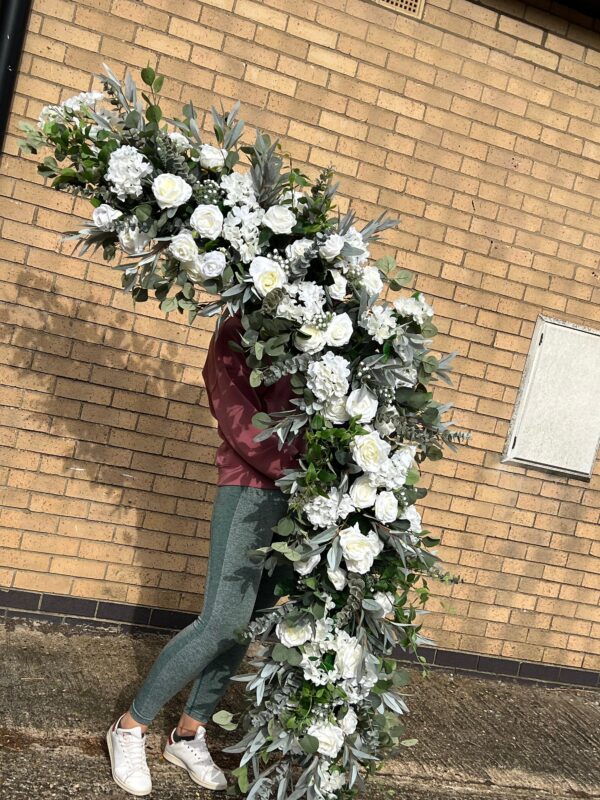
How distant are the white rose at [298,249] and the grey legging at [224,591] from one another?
76 cm

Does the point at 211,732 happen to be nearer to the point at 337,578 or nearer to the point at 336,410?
the point at 337,578

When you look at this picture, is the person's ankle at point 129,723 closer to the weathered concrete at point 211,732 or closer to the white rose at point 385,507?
the weathered concrete at point 211,732

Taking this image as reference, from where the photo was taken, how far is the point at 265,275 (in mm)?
2510

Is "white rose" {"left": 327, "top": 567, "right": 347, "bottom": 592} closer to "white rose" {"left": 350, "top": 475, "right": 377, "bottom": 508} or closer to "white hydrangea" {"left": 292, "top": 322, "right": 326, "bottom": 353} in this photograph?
"white rose" {"left": 350, "top": 475, "right": 377, "bottom": 508}

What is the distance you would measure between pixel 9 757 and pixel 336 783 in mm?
1066

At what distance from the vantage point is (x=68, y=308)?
3.93m

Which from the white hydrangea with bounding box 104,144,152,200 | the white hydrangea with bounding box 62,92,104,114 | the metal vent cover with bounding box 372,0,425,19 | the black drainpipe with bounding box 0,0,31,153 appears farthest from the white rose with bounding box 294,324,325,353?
the metal vent cover with bounding box 372,0,425,19

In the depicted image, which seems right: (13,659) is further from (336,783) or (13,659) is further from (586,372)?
(586,372)

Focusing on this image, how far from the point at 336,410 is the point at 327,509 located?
281mm

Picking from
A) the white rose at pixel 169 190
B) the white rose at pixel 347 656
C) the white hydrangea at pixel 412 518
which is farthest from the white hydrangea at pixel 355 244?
the white rose at pixel 347 656

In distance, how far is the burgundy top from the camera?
111 inches

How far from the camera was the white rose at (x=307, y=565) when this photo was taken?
8.59 feet

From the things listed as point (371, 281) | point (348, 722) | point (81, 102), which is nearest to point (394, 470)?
point (371, 281)

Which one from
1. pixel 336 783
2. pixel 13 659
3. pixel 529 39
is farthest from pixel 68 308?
pixel 529 39
